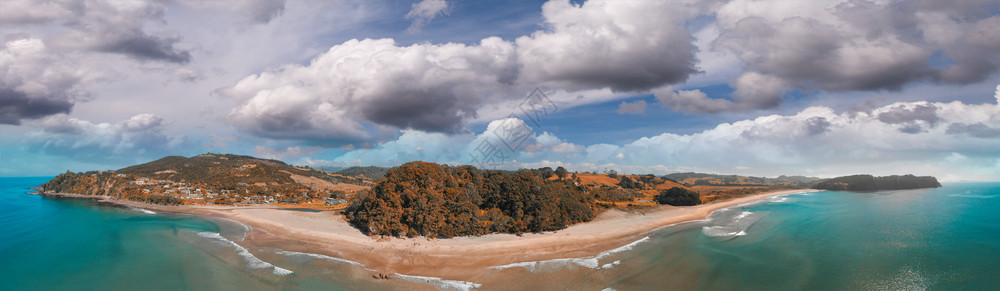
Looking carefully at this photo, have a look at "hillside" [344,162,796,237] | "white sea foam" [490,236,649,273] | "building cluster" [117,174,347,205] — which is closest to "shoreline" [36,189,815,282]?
"white sea foam" [490,236,649,273]

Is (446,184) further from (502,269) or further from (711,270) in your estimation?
(711,270)

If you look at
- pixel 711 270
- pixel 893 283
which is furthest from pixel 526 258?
pixel 893 283

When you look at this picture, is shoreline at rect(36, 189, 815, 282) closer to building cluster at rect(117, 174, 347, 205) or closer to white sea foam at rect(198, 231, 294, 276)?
white sea foam at rect(198, 231, 294, 276)

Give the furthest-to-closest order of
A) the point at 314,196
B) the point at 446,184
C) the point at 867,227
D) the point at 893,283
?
the point at 314,196 < the point at 867,227 < the point at 446,184 < the point at 893,283

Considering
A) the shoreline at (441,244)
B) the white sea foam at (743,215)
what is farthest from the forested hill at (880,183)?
the shoreline at (441,244)

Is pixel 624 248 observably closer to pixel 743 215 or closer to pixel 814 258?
pixel 814 258

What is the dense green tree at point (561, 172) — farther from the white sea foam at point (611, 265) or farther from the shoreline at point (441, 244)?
the white sea foam at point (611, 265)
